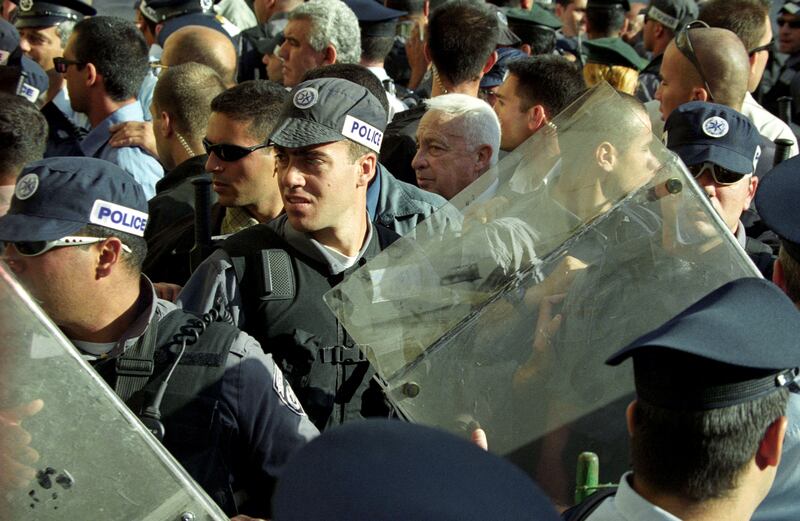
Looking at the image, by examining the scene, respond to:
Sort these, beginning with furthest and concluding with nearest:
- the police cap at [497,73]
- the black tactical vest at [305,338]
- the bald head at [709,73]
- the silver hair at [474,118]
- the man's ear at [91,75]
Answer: the police cap at [497,73] < the man's ear at [91,75] < the bald head at [709,73] < the silver hair at [474,118] < the black tactical vest at [305,338]

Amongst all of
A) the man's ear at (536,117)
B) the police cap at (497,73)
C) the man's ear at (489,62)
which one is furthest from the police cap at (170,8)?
the man's ear at (536,117)

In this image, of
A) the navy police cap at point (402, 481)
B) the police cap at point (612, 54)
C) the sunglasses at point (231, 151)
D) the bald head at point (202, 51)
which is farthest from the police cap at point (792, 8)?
the navy police cap at point (402, 481)

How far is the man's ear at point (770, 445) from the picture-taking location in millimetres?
2154

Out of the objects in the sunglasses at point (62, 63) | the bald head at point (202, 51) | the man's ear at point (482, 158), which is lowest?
the bald head at point (202, 51)

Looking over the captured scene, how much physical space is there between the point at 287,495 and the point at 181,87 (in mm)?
4421

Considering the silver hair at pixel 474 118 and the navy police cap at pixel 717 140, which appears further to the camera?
the silver hair at pixel 474 118

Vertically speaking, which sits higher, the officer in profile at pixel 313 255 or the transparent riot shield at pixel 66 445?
the transparent riot shield at pixel 66 445

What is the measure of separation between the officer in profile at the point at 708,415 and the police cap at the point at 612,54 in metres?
5.17

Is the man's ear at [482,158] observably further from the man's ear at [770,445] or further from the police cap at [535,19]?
the police cap at [535,19]

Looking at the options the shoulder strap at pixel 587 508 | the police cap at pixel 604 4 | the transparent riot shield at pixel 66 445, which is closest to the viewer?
the transparent riot shield at pixel 66 445

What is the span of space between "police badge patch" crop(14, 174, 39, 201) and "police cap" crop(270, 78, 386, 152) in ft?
2.94

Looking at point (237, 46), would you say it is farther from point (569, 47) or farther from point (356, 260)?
point (356, 260)

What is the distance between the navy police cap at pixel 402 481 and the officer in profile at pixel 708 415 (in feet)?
2.58

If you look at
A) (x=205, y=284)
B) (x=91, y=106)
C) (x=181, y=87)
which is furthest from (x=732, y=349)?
(x=91, y=106)
